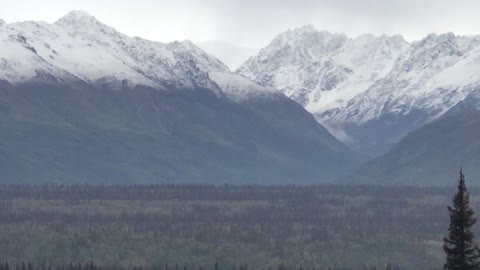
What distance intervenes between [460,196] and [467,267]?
13.6 ft

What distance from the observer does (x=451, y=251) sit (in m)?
77.2

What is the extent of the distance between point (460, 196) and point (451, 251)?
10.1 ft

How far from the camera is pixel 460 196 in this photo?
7706 cm

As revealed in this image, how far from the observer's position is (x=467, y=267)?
7800 cm

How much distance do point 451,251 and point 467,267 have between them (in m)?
1.62

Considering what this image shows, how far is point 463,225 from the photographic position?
7794 cm

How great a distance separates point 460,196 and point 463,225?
1901mm
